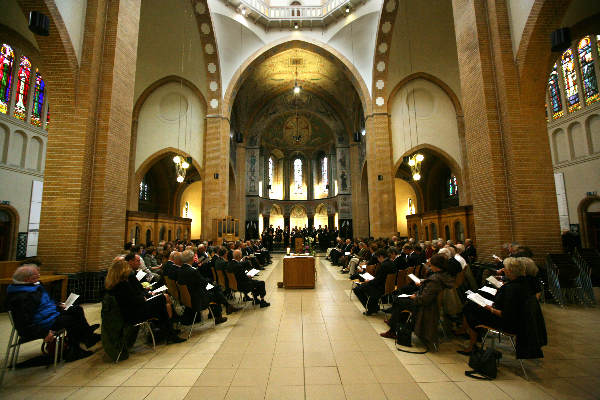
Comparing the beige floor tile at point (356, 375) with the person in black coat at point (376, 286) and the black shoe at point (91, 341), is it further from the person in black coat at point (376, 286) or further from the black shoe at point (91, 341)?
the black shoe at point (91, 341)

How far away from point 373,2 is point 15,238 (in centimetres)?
1776

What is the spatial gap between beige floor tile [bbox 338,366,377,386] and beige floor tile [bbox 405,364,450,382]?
0.42 m

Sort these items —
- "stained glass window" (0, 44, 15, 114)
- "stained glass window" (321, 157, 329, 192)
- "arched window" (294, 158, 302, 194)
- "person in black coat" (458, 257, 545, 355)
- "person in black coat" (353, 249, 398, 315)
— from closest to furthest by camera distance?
"person in black coat" (458, 257, 545, 355) → "person in black coat" (353, 249, 398, 315) → "stained glass window" (0, 44, 15, 114) → "stained glass window" (321, 157, 329, 192) → "arched window" (294, 158, 302, 194)

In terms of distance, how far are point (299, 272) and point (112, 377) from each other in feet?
16.6

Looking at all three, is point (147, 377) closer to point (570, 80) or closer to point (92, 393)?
point (92, 393)

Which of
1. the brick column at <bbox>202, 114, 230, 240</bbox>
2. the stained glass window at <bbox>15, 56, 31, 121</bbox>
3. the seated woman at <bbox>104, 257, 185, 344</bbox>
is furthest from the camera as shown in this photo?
the brick column at <bbox>202, 114, 230, 240</bbox>

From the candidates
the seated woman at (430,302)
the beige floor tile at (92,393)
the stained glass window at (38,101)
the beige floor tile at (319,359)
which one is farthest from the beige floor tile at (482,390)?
the stained glass window at (38,101)

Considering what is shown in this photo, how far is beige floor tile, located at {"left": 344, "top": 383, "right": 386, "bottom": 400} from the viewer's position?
250 centimetres

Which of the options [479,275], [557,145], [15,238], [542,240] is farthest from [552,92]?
[15,238]

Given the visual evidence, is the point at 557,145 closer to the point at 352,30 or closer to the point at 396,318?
the point at 352,30

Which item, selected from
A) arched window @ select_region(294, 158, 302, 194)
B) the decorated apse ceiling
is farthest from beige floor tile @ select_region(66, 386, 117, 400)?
arched window @ select_region(294, 158, 302, 194)

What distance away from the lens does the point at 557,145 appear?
11945 mm

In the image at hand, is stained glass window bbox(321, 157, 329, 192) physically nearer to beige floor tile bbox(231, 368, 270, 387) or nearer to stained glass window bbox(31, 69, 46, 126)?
stained glass window bbox(31, 69, 46, 126)

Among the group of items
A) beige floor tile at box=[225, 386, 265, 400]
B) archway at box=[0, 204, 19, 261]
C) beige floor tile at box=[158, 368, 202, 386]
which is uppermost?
archway at box=[0, 204, 19, 261]
